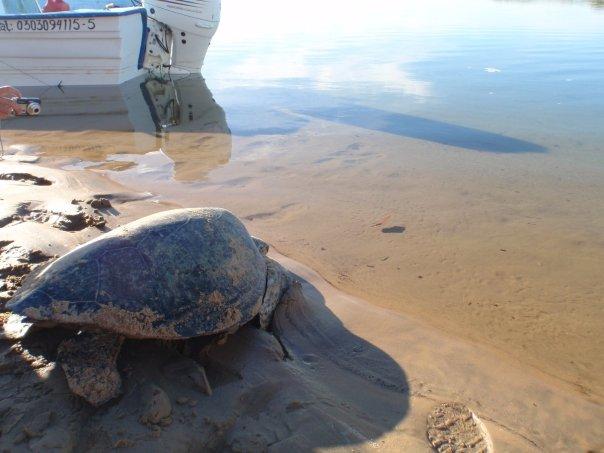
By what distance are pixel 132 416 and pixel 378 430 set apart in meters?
1.26

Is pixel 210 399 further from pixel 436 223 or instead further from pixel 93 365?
pixel 436 223

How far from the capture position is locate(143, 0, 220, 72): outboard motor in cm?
1194

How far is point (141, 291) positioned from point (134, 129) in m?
6.81

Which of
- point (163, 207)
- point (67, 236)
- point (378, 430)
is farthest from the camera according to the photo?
point (163, 207)

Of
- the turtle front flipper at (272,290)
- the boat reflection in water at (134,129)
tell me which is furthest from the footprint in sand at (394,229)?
the boat reflection in water at (134,129)

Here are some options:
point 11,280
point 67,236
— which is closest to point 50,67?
point 67,236

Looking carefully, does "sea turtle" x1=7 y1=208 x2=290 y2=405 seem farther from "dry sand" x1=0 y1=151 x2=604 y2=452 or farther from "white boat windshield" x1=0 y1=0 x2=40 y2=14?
"white boat windshield" x1=0 y1=0 x2=40 y2=14

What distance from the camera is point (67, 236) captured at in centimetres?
413

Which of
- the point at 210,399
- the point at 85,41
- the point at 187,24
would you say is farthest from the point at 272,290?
the point at 187,24

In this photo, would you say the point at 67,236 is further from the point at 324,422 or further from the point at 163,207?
the point at 324,422

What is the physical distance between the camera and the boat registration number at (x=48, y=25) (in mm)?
10094

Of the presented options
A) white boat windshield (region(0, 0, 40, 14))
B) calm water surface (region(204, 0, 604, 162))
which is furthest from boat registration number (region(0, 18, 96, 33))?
calm water surface (region(204, 0, 604, 162))

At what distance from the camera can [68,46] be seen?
10453 millimetres

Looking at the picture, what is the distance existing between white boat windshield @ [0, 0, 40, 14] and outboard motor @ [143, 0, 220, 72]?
2.93 metres
